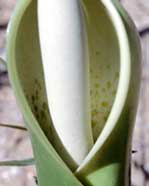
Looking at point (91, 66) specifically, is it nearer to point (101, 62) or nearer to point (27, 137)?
point (101, 62)

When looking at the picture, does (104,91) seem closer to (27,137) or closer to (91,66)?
(91,66)

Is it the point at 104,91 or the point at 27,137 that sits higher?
the point at 104,91

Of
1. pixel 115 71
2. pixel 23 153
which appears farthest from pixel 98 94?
pixel 23 153

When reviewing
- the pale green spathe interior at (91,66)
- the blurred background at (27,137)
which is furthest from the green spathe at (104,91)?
the blurred background at (27,137)

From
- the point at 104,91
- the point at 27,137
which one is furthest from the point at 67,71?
the point at 27,137

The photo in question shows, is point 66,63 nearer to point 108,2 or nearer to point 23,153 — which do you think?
point 108,2

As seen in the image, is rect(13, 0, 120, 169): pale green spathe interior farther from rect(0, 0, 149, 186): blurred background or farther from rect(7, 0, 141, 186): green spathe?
rect(0, 0, 149, 186): blurred background

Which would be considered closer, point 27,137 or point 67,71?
point 67,71

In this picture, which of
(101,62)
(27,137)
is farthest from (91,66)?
(27,137)
